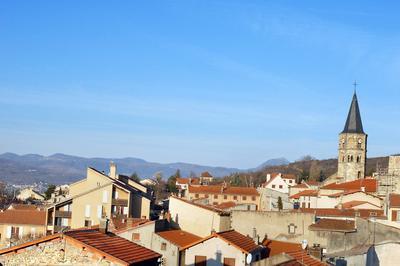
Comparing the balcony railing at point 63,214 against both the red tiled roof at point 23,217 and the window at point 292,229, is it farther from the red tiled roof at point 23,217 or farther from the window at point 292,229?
the window at point 292,229

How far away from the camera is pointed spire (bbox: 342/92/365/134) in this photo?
107625mm

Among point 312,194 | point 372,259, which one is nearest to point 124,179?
point 312,194

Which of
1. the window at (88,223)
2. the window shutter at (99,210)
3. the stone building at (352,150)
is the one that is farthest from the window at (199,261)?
the stone building at (352,150)

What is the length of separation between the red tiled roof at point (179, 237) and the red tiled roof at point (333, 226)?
26.7 feet

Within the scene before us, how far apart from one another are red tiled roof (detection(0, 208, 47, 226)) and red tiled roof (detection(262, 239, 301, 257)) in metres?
21.9

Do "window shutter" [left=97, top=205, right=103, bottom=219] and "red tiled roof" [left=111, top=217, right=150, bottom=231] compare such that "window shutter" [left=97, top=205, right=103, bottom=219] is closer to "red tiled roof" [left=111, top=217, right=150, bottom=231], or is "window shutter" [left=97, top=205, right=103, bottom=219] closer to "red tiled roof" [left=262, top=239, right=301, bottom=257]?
"red tiled roof" [left=111, top=217, right=150, bottom=231]

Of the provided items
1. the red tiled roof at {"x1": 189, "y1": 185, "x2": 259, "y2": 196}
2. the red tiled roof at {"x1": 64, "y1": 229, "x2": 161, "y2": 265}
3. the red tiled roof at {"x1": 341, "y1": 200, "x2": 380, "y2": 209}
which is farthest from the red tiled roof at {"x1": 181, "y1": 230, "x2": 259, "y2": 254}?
the red tiled roof at {"x1": 189, "y1": 185, "x2": 259, "y2": 196}

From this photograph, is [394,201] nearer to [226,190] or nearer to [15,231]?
[15,231]

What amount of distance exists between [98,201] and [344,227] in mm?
23777

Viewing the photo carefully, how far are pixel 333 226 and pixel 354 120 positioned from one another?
227ft

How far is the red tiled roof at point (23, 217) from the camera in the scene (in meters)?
55.5

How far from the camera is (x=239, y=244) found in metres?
35.7

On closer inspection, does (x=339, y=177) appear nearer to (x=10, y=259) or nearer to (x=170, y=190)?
(x=170, y=190)

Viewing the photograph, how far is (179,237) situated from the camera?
4284cm
